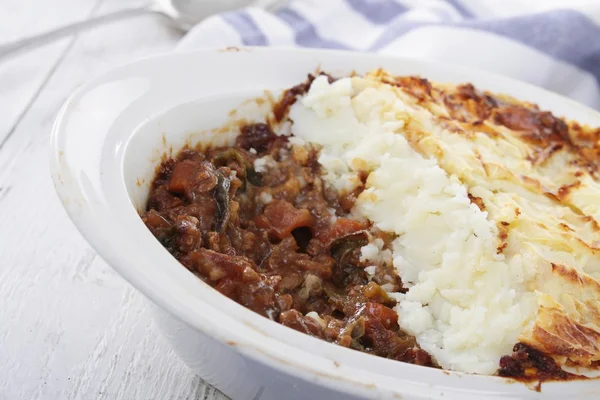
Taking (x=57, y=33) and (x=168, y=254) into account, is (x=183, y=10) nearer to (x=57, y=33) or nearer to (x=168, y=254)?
(x=57, y=33)

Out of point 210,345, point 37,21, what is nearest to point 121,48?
point 37,21

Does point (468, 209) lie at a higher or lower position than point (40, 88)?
higher

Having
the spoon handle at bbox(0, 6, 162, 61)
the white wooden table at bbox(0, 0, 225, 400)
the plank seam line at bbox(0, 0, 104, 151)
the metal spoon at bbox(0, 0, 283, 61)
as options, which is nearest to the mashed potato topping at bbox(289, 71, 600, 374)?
the white wooden table at bbox(0, 0, 225, 400)

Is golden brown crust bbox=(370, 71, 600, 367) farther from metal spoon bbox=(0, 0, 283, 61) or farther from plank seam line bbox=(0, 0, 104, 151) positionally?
metal spoon bbox=(0, 0, 283, 61)

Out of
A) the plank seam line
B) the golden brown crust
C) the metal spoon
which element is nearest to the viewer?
the golden brown crust

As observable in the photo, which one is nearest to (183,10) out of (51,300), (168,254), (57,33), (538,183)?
(57,33)

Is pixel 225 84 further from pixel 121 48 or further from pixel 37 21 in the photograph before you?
pixel 37 21
